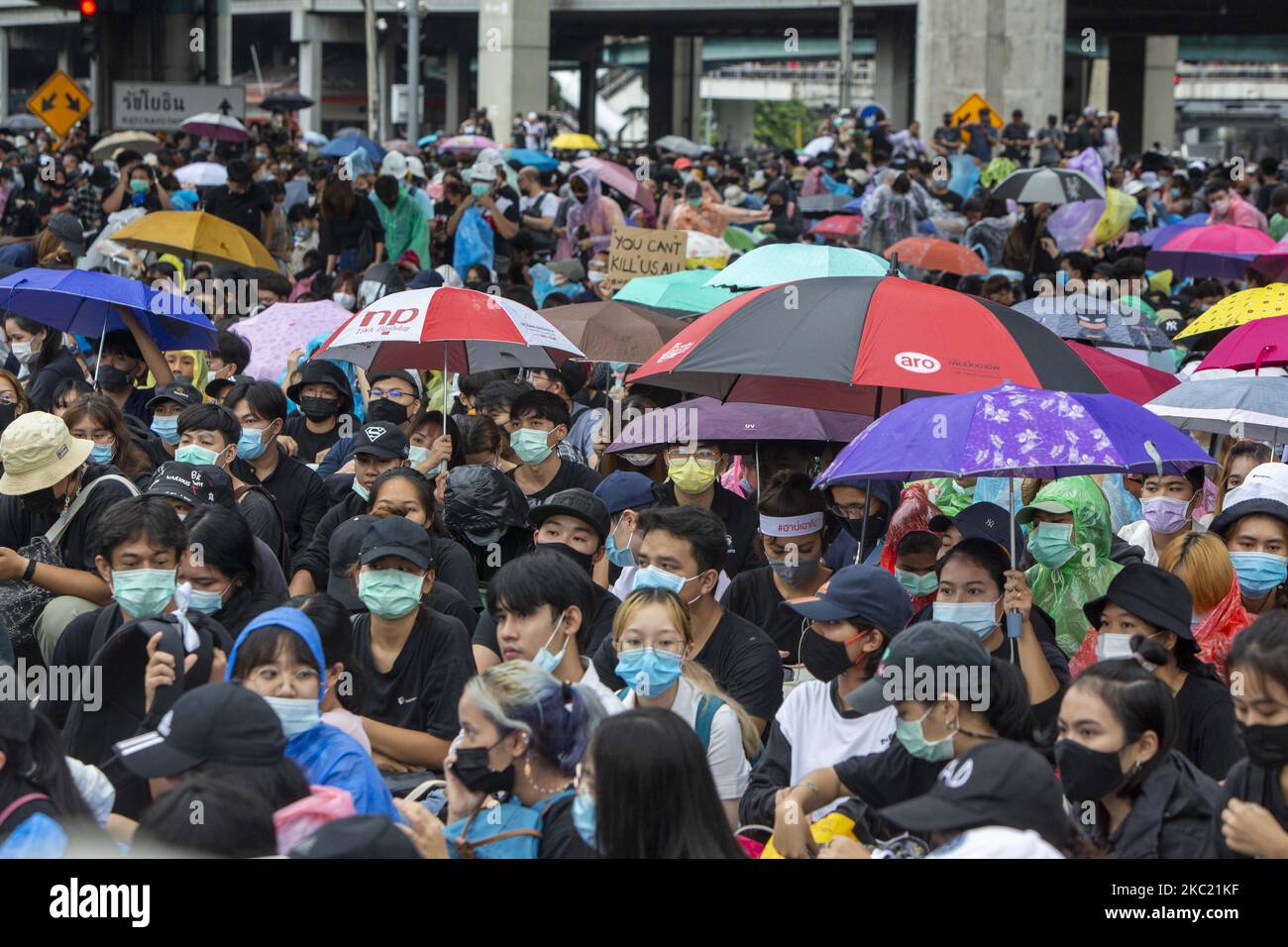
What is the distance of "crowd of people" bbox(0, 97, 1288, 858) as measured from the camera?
4.47 metres

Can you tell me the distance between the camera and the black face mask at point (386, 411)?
10164 millimetres

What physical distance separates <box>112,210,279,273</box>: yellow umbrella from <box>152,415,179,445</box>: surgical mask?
3704 mm

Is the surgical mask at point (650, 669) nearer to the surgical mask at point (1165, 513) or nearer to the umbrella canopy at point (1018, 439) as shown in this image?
the umbrella canopy at point (1018, 439)

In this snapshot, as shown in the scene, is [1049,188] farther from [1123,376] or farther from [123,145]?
[123,145]

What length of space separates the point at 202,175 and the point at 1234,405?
18.9 metres

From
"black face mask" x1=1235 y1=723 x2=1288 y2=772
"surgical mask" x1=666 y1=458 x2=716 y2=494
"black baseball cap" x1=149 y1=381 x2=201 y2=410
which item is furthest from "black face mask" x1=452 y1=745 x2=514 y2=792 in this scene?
"black baseball cap" x1=149 y1=381 x2=201 y2=410

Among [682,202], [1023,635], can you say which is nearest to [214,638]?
[1023,635]

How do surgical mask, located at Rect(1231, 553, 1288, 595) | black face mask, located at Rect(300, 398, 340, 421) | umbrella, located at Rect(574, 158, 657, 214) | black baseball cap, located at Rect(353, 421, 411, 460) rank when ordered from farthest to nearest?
umbrella, located at Rect(574, 158, 657, 214) → black face mask, located at Rect(300, 398, 340, 421) → black baseball cap, located at Rect(353, 421, 411, 460) → surgical mask, located at Rect(1231, 553, 1288, 595)

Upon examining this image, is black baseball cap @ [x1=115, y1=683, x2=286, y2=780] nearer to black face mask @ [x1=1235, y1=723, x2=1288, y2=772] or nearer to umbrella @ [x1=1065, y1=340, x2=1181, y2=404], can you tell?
black face mask @ [x1=1235, y1=723, x2=1288, y2=772]

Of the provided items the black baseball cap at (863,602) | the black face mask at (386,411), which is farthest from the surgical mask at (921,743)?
the black face mask at (386,411)

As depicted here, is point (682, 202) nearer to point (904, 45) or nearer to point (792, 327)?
point (792, 327)

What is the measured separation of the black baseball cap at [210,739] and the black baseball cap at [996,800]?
154cm

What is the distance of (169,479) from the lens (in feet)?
25.2

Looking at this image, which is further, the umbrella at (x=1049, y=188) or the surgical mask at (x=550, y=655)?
the umbrella at (x=1049, y=188)
